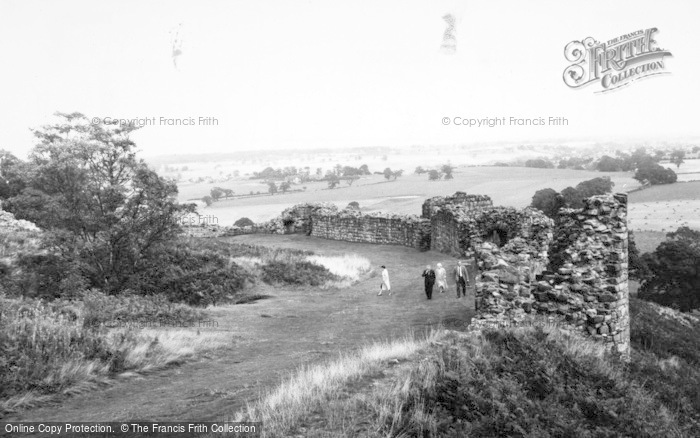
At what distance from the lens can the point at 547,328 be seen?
10.5m

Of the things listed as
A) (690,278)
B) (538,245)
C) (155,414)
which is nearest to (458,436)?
(155,414)

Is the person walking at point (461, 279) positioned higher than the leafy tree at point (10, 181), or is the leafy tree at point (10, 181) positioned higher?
the leafy tree at point (10, 181)

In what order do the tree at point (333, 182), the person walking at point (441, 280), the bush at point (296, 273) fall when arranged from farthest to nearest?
the tree at point (333, 182) < the bush at point (296, 273) < the person walking at point (441, 280)

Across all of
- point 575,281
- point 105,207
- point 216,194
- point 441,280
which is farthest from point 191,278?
point 216,194

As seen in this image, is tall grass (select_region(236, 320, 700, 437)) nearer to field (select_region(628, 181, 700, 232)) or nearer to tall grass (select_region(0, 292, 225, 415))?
tall grass (select_region(0, 292, 225, 415))

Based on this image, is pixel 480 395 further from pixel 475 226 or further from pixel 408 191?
A: pixel 408 191

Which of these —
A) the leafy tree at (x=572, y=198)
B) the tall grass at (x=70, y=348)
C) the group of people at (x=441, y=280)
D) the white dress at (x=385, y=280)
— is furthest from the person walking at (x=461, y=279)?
the leafy tree at (x=572, y=198)

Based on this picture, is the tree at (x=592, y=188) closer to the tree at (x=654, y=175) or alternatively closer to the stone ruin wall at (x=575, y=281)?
the tree at (x=654, y=175)

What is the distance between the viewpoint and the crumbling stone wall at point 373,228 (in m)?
29.3

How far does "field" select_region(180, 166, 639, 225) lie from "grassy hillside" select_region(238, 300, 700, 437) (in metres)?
49.0

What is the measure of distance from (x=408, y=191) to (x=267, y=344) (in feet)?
241

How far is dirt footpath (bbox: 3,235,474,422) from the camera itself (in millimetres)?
7707

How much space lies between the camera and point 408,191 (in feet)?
277

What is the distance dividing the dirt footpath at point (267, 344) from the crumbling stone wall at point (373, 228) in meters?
6.26
